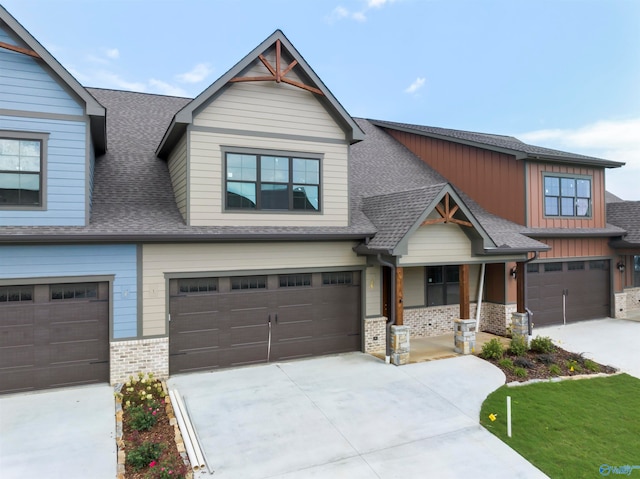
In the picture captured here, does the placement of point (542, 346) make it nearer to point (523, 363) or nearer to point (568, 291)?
point (523, 363)

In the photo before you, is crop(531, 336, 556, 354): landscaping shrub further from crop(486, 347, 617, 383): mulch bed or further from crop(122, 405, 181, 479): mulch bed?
crop(122, 405, 181, 479): mulch bed

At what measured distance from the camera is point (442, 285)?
1405 centimetres

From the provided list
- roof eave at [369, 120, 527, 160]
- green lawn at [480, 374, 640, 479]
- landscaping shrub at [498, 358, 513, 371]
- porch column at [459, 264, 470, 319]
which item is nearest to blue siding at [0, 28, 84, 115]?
porch column at [459, 264, 470, 319]

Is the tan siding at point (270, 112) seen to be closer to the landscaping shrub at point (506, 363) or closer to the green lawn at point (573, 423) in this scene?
the landscaping shrub at point (506, 363)

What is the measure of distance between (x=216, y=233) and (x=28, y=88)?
5.08m

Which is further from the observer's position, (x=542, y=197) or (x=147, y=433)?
(x=542, y=197)

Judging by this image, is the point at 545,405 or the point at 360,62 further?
the point at 360,62

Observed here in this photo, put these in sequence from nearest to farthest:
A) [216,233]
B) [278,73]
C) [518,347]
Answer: [216,233] < [278,73] < [518,347]

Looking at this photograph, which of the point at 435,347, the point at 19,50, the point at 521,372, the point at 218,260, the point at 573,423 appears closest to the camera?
the point at 573,423

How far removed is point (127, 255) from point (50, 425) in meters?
3.67

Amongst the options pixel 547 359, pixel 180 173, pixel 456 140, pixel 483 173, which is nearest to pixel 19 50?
pixel 180 173

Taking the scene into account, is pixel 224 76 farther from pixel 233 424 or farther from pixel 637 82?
pixel 637 82

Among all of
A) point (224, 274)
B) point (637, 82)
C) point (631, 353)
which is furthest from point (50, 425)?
point (637, 82)

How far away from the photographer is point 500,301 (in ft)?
47.5
